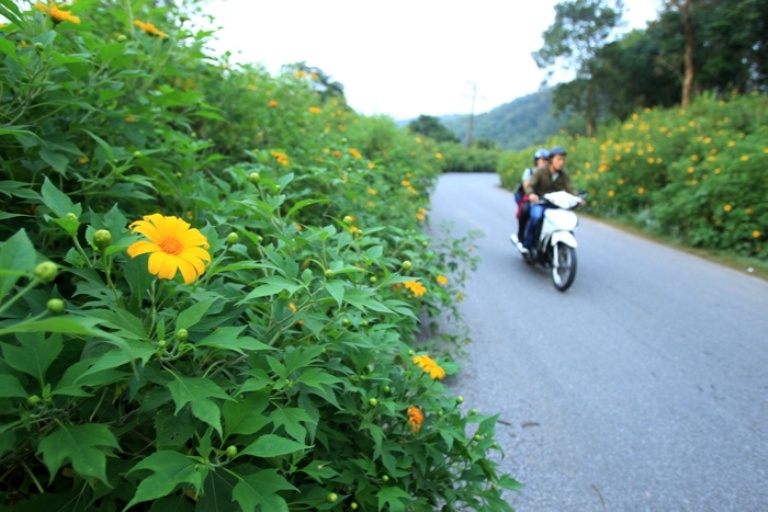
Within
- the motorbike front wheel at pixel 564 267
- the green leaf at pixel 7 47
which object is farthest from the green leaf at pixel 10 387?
the motorbike front wheel at pixel 564 267

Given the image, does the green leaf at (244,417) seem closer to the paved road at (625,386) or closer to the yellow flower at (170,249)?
the yellow flower at (170,249)

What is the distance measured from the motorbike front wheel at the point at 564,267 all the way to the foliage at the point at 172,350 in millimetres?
2841

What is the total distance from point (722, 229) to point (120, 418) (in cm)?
762

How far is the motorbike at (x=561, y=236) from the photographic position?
4.43 m

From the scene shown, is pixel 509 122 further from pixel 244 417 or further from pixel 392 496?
pixel 244 417

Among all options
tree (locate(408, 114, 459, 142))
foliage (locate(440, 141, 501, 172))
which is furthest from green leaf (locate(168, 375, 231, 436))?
tree (locate(408, 114, 459, 142))

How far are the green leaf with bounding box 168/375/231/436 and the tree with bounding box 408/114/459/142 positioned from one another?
44.1 metres

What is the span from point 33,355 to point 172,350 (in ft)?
0.66

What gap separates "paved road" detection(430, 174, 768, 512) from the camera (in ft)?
6.32

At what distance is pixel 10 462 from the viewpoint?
84 centimetres

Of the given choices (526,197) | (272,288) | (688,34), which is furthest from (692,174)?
(688,34)

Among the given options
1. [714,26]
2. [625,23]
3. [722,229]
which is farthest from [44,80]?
[625,23]

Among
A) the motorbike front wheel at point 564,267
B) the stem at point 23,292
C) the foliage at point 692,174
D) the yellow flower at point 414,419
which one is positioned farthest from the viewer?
the foliage at point 692,174

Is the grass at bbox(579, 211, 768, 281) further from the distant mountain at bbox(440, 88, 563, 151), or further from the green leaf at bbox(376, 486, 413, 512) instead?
the distant mountain at bbox(440, 88, 563, 151)
